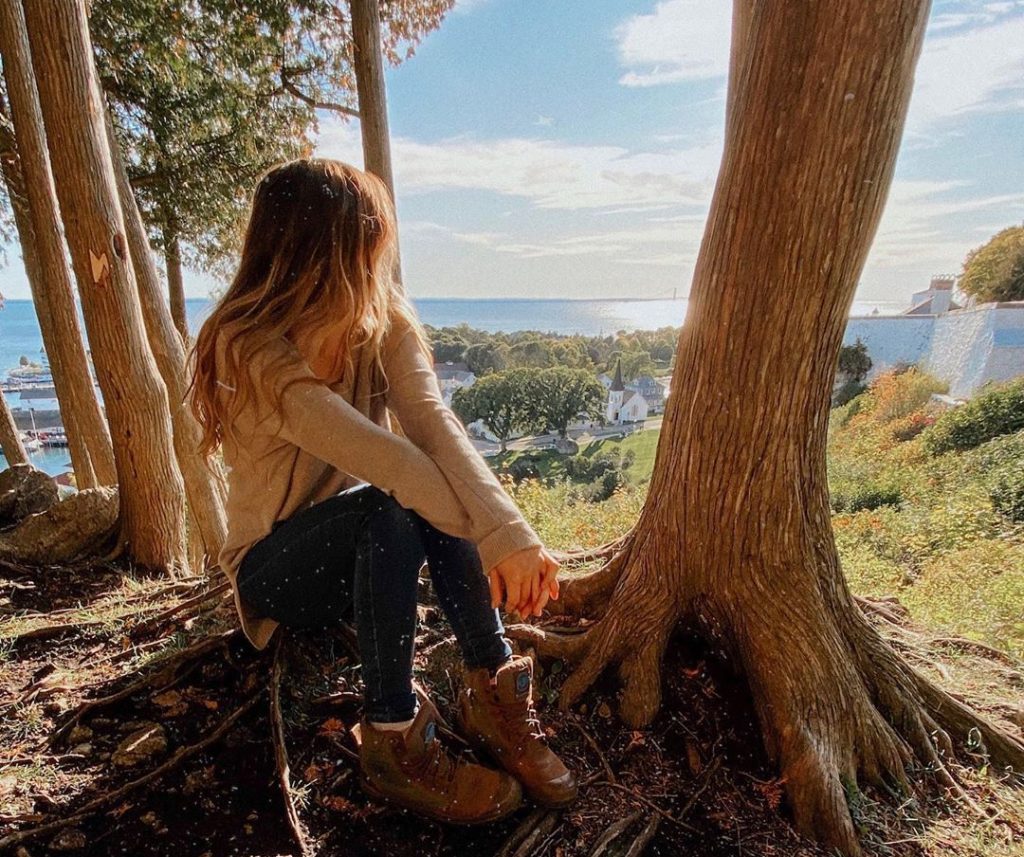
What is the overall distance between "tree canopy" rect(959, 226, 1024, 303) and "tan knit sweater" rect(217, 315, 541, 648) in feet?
77.4

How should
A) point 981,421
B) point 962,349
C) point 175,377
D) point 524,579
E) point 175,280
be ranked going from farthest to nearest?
point 962,349, point 981,421, point 175,280, point 175,377, point 524,579

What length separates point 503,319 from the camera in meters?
30.0

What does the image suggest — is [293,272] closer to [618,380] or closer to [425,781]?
[425,781]

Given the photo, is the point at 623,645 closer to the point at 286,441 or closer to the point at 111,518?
the point at 286,441

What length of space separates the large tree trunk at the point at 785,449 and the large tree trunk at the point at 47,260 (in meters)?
4.00

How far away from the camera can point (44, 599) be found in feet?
7.88

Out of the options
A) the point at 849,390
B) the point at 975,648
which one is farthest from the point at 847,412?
the point at 975,648

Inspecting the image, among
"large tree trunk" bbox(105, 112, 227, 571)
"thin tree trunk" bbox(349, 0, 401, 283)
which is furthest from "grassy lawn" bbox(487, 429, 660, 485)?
"large tree trunk" bbox(105, 112, 227, 571)


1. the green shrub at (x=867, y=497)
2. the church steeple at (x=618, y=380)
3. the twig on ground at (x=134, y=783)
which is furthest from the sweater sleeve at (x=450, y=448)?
the church steeple at (x=618, y=380)

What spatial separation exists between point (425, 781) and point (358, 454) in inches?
28.7

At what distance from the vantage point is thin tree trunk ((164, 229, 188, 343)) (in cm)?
642

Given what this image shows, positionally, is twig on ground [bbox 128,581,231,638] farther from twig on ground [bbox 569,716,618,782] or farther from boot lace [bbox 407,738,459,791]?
twig on ground [bbox 569,716,618,782]

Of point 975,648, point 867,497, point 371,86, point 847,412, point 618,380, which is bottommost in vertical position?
point 847,412

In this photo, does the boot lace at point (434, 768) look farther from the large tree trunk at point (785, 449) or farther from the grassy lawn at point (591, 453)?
the grassy lawn at point (591, 453)
